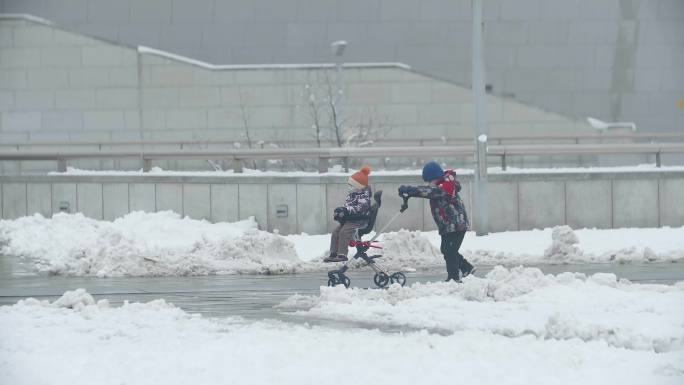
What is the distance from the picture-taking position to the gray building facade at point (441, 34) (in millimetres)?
33781

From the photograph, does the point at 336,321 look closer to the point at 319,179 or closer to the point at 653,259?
the point at 653,259

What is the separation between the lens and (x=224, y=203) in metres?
21.9

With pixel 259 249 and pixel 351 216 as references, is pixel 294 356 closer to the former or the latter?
pixel 351 216

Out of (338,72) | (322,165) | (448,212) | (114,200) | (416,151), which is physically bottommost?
(448,212)

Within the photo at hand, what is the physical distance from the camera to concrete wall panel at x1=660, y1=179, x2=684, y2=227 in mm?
21312

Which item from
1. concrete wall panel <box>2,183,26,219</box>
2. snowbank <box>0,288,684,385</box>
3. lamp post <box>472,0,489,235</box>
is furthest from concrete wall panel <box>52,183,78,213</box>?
snowbank <box>0,288,684,385</box>

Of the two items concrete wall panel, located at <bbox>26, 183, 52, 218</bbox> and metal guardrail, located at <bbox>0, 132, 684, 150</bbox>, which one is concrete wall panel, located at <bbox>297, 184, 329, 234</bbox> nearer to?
concrete wall panel, located at <bbox>26, 183, 52, 218</bbox>

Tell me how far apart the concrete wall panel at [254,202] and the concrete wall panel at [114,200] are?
232 centimetres

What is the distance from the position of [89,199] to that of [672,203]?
979 cm

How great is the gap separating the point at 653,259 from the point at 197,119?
1547 centimetres

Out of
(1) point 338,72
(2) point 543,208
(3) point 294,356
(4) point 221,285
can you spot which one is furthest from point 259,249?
(1) point 338,72

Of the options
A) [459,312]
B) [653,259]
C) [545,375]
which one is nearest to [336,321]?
[459,312]

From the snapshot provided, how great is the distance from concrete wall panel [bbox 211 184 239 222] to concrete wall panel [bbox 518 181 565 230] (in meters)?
4.61

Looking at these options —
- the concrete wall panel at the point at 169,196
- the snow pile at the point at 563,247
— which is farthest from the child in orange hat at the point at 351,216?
the concrete wall panel at the point at 169,196
